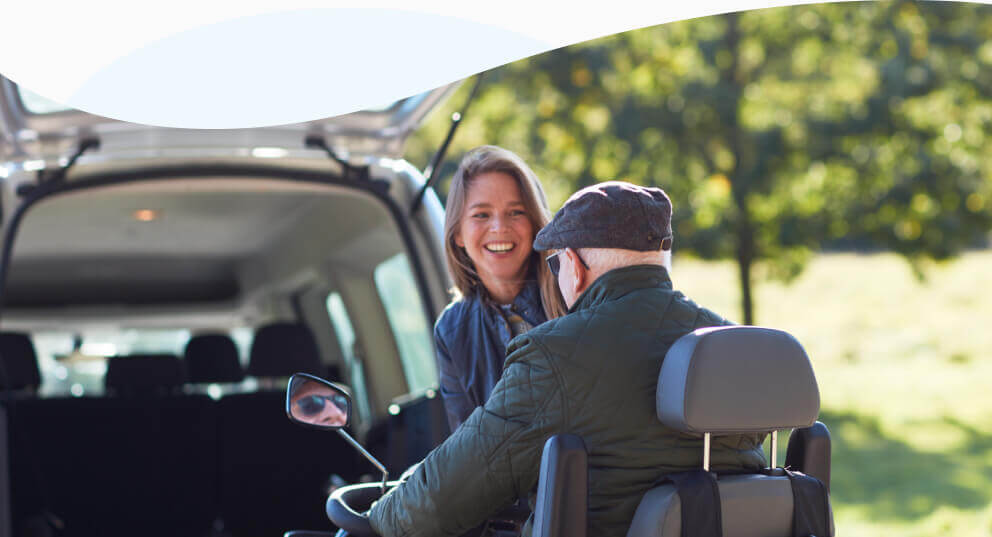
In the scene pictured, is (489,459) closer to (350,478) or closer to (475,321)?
(475,321)

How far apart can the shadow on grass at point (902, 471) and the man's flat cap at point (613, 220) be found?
7573mm

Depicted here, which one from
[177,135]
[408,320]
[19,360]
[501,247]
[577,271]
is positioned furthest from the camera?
[19,360]

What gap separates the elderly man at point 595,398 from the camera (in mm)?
2252

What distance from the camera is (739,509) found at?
223cm

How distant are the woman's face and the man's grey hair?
36.8 inches

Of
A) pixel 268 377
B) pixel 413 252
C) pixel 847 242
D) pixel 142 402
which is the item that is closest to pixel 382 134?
pixel 413 252

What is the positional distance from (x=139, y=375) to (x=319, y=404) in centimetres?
287

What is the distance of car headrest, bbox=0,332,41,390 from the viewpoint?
5016 mm

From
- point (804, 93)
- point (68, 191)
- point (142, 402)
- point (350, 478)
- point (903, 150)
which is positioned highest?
point (804, 93)

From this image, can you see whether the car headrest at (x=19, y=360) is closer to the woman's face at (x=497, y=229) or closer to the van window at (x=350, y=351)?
the van window at (x=350, y=351)

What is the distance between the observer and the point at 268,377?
17.3ft

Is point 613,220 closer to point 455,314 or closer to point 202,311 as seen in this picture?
point 455,314

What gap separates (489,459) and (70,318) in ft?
15.6

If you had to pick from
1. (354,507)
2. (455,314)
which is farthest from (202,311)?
(354,507)
